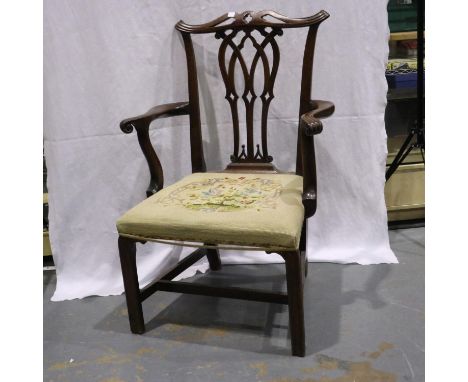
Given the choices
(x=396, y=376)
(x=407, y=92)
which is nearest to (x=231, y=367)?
(x=396, y=376)

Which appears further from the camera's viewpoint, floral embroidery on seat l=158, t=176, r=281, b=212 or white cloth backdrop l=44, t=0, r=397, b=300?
white cloth backdrop l=44, t=0, r=397, b=300

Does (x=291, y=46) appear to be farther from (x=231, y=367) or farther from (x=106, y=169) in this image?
(x=231, y=367)

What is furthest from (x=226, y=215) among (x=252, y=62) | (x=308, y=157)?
(x=252, y=62)

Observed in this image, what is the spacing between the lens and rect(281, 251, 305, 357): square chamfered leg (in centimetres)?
126

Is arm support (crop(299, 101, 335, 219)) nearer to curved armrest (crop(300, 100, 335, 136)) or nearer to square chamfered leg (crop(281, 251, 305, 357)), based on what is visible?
curved armrest (crop(300, 100, 335, 136))

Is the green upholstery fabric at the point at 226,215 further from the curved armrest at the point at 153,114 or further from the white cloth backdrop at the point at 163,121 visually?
the white cloth backdrop at the point at 163,121

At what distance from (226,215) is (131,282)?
44cm

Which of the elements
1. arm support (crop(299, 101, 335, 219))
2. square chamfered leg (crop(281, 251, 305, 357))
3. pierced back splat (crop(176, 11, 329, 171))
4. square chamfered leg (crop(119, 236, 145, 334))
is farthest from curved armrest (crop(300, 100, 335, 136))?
square chamfered leg (crop(119, 236, 145, 334))

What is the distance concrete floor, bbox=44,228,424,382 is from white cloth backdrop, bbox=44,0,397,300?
0.17 metres

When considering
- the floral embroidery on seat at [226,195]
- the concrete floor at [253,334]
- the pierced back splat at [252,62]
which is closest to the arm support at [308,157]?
the floral embroidery on seat at [226,195]

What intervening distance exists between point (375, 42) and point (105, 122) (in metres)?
1.11

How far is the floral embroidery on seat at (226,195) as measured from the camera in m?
1.34

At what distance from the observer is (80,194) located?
1.81m

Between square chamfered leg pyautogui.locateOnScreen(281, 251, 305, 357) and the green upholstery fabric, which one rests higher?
the green upholstery fabric
